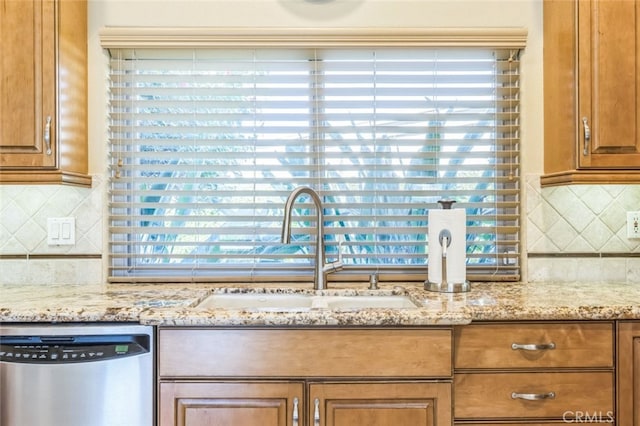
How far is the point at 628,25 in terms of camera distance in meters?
1.61

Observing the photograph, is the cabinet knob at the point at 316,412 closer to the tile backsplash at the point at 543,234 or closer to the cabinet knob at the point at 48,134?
the tile backsplash at the point at 543,234

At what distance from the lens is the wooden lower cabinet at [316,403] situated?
4.26ft

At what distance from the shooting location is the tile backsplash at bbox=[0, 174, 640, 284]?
1887 mm

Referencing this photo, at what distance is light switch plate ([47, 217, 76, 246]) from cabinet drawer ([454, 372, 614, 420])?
1645 millimetres

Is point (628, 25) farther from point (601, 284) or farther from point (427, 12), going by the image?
point (601, 284)

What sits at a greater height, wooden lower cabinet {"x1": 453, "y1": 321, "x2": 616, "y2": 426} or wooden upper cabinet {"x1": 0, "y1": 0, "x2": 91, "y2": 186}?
wooden upper cabinet {"x1": 0, "y1": 0, "x2": 91, "y2": 186}

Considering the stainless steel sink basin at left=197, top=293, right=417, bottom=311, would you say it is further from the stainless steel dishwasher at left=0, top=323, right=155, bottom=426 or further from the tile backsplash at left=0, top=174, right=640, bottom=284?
the tile backsplash at left=0, top=174, right=640, bottom=284

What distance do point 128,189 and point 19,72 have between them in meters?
0.58

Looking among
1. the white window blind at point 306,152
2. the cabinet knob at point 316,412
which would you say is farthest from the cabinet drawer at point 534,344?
the white window blind at point 306,152

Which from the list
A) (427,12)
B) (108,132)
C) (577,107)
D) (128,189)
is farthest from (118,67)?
(577,107)

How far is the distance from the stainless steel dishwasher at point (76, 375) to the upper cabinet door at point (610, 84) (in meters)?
1.69

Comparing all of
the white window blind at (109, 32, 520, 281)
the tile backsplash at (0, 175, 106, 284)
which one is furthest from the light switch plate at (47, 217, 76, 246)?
the white window blind at (109, 32, 520, 281)

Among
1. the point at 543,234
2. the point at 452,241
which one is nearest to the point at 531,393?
the point at 452,241

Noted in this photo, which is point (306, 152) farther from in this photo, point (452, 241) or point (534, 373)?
point (534, 373)
